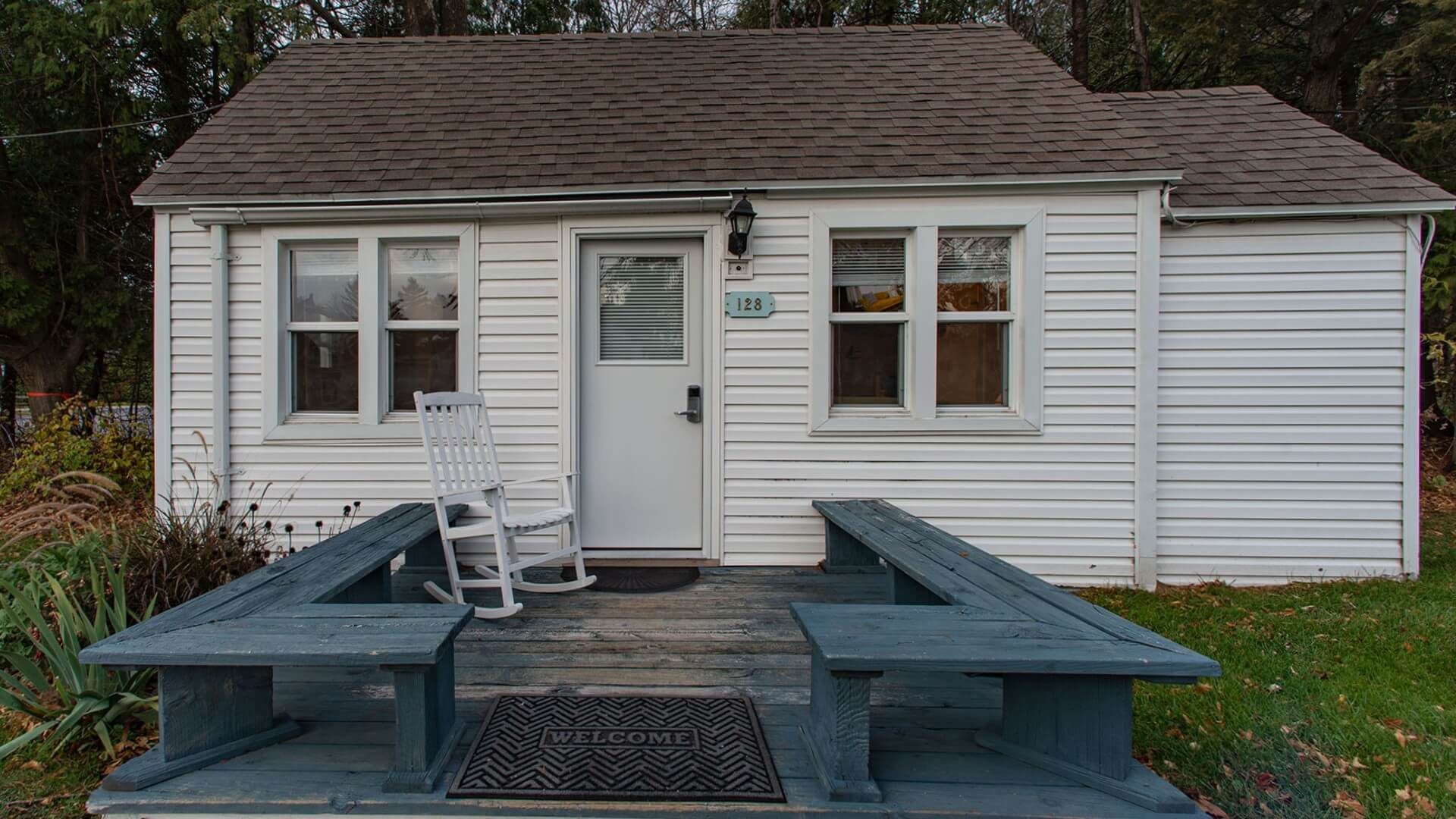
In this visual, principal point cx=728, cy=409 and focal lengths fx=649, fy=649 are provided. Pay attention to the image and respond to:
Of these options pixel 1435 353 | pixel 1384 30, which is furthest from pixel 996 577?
pixel 1384 30

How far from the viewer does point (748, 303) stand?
4.18 m

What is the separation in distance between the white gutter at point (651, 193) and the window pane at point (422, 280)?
0.36 m

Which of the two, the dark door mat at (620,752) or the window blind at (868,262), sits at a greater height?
the window blind at (868,262)

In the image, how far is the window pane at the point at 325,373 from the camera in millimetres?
4379

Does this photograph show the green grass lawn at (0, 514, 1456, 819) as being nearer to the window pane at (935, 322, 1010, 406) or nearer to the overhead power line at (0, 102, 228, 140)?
the window pane at (935, 322, 1010, 406)

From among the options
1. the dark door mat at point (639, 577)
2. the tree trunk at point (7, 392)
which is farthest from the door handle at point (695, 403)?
the tree trunk at point (7, 392)

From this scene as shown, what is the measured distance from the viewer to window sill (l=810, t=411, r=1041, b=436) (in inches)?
165

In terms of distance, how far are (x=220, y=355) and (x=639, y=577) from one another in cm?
307

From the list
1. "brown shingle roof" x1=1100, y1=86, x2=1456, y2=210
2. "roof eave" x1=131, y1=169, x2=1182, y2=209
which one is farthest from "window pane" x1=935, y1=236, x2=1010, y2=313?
"brown shingle roof" x1=1100, y1=86, x2=1456, y2=210

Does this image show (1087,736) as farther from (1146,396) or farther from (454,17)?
(454,17)

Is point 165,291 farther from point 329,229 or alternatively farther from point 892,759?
point 892,759

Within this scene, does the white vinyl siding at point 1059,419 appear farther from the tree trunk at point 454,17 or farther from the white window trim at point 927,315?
the tree trunk at point 454,17

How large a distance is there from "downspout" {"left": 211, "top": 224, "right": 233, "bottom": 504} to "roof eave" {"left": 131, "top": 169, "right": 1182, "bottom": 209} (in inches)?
11.4

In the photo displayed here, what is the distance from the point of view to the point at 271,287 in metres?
4.23
